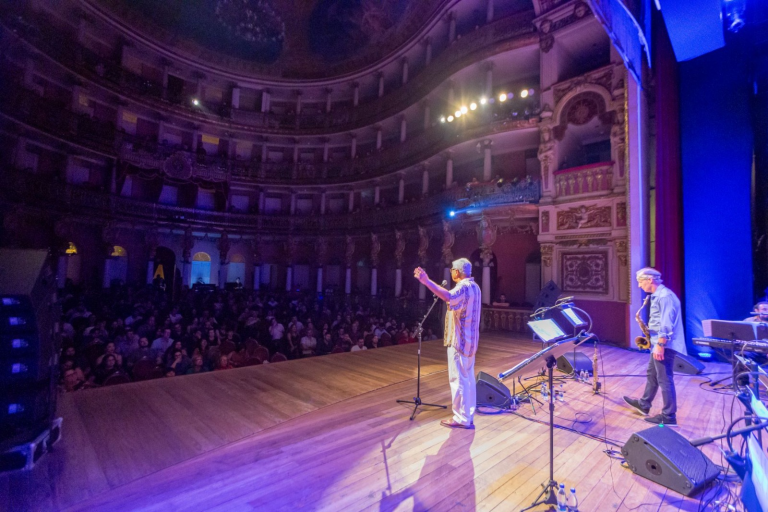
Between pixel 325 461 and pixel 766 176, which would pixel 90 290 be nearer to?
pixel 325 461

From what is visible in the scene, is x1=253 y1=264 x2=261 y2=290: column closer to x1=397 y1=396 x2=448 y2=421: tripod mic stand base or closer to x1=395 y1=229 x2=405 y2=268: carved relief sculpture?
x1=395 y1=229 x2=405 y2=268: carved relief sculpture

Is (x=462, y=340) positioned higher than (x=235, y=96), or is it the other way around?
(x=235, y=96)

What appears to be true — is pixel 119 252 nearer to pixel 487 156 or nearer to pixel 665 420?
pixel 487 156

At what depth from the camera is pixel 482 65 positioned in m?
14.3

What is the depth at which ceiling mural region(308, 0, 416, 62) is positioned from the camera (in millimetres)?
20281

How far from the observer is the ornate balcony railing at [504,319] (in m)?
11.8

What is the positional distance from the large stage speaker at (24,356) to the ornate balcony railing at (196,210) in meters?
12.2

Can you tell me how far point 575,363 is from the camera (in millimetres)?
6379

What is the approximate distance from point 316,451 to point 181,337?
7011mm

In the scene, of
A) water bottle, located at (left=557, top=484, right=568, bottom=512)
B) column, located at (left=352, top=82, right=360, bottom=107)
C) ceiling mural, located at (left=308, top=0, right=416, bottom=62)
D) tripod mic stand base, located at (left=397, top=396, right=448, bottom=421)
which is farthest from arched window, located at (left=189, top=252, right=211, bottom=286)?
water bottle, located at (left=557, top=484, right=568, bottom=512)

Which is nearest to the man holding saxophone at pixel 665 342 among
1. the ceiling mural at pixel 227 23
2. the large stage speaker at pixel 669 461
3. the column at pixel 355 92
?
the large stage speaker at pixel 669 461

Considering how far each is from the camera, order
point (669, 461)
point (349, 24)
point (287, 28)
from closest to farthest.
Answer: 1. point (669, 461)
2. point (349, 24)
3. point (287, 28)

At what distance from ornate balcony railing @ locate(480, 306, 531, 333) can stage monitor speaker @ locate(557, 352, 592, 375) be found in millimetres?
5099

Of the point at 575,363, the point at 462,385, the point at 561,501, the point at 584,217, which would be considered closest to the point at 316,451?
the point at 462,385
